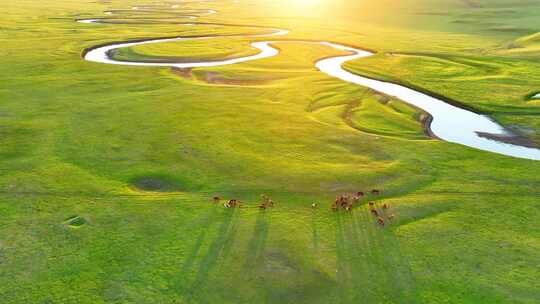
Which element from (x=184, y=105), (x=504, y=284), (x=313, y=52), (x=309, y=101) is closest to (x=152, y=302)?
(x=504, y=284)

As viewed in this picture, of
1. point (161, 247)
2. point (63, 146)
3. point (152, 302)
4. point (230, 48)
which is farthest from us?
point (230, 48)

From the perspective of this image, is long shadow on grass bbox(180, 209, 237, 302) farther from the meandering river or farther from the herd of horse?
the meandering river

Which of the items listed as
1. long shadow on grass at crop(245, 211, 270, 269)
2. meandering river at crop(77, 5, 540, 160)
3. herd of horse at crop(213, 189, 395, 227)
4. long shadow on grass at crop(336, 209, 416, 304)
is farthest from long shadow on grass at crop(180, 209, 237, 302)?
meandering river at crop(77, 5, 540, 160)

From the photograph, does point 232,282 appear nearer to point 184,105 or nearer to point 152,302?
point 152,302

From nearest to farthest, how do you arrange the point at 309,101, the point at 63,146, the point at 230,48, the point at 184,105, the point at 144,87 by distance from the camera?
the point at 63,146
the point at 184,105
the point at 309,101
the point at 144,87
the point at 230,48

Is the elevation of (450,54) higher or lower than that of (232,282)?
higher

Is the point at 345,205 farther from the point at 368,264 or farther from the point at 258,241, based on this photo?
the point at 258,241
